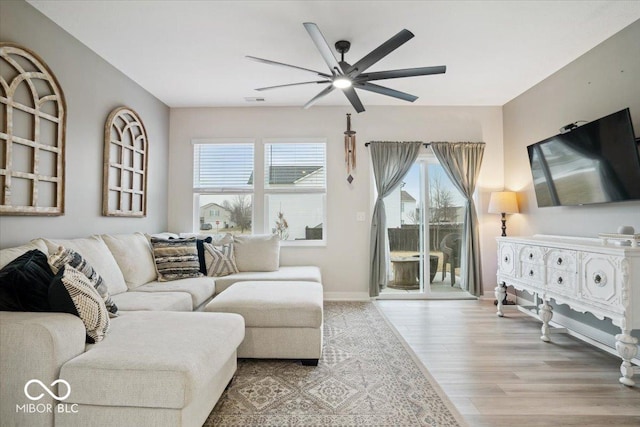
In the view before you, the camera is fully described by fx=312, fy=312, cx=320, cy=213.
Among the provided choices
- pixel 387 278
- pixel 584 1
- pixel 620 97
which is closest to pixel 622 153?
pixel 620 97

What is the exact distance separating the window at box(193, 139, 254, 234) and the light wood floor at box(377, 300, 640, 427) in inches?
99.5

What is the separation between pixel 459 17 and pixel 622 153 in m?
1.67

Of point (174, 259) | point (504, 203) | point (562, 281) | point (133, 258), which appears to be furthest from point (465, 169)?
point (133, 258)

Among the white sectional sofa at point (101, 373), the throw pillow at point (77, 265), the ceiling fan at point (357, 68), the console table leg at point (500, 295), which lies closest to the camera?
the white sectional sofa at point (101, 373)

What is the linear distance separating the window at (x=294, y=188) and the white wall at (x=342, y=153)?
128 millimetres

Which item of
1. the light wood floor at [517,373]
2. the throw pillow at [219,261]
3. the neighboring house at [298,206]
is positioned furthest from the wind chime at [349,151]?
the light wood floor at [517,373]

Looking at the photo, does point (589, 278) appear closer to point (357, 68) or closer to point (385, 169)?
point (357, 68)

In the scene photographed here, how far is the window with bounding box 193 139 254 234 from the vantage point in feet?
14.7

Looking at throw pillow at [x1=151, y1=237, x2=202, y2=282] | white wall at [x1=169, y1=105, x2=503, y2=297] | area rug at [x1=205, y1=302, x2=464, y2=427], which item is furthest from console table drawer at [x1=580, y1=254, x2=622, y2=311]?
throw pillow at [x1=151, y1=237, x2=202, y2=282]

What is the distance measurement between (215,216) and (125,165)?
53.4 inches

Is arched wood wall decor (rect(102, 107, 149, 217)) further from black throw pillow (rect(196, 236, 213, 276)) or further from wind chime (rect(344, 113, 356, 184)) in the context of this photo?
wind chime (rect(344, 113, 356, 184))

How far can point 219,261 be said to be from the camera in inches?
142

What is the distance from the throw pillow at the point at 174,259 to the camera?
10.6ft

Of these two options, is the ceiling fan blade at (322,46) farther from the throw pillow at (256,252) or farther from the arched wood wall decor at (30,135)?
the throw pillow at (256,252)
